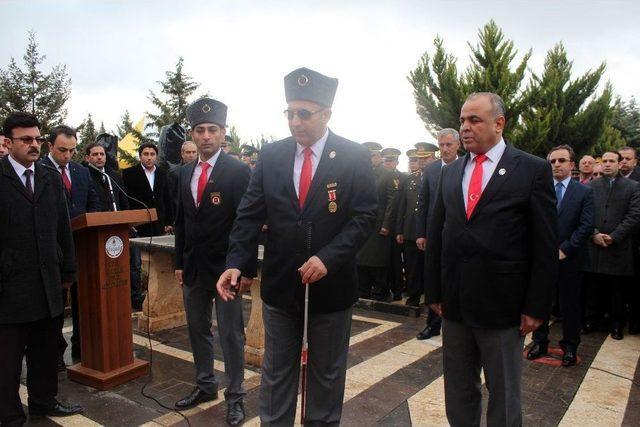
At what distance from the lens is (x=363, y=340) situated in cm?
562

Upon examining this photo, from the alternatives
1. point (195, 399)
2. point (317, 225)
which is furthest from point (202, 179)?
point (195, 399)

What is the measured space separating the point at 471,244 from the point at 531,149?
59.6ft

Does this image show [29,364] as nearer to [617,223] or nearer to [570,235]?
[570,235]

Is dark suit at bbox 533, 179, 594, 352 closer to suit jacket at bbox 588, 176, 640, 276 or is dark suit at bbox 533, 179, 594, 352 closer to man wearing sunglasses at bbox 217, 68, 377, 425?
suit jacket at bbox 588, 176, 640, 276

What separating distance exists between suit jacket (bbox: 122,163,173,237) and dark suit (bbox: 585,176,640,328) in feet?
19.9

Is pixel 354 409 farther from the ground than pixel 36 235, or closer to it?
closer to it

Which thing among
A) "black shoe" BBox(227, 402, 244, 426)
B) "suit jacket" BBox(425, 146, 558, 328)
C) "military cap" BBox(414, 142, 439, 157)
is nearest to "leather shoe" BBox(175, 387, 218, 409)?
"black shoe" BBox(227, 402, 244, 426)

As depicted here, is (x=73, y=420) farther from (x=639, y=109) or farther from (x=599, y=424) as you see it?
(x=639, y=109)

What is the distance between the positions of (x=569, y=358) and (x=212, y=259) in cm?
359

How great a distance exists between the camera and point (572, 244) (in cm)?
466

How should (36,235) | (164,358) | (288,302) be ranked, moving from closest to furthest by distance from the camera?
(288,302) → (36,235) → (164,358)

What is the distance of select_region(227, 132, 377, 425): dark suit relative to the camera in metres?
2.61

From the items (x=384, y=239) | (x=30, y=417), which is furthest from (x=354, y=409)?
(x=384, y=239)

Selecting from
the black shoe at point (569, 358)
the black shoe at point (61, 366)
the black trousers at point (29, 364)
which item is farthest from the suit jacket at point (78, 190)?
the black shoe at point (569, 358)
